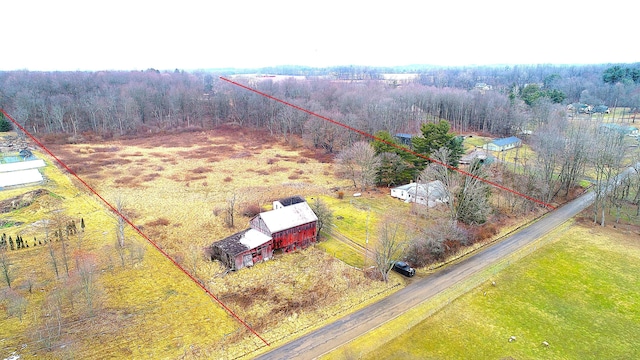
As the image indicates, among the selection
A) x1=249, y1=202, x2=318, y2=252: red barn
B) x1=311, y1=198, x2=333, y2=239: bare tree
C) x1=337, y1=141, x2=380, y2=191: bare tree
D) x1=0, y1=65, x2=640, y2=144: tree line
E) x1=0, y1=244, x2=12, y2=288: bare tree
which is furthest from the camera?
x1=0, y1=65, x2=640, y2=144: tree line

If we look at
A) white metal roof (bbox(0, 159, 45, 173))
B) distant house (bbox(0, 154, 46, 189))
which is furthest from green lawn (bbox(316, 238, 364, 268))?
white metal roof (bbox(0, 159, 45, 173))

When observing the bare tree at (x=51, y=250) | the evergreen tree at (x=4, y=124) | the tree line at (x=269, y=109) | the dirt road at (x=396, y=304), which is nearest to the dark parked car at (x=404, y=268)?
the dirt road at (x=396, y=304)

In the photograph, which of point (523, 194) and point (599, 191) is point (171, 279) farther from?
point (599, 191)

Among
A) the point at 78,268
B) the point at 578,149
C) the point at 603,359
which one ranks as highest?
the point at 578,149

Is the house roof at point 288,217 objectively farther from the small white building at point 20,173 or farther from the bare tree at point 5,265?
the small white building at point 20,173

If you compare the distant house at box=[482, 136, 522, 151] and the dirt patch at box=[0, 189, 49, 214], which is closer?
the dirt patch at box=[0, 189, 49, 214]

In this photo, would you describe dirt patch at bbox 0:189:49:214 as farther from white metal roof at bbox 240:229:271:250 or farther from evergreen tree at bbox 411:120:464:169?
evergreen tree at bbox 411:120:464:169

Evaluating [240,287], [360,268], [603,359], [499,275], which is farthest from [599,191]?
[240,287]
